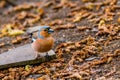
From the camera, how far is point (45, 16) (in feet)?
30.7

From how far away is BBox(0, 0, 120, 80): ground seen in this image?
20.1 ft

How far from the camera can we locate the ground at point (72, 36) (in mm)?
6121

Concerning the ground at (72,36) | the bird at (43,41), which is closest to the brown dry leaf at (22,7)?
the ground at (72,36)

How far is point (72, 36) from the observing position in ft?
24.2

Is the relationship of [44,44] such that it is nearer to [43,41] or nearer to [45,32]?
[43,41]

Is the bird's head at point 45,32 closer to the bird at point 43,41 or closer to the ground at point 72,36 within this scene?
the bird at point 43,41

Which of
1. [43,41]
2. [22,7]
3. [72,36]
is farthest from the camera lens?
[22,7]

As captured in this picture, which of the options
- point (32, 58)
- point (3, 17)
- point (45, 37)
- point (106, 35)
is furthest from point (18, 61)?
point (3, 17)

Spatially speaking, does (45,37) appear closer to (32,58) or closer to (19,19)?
(32,58)

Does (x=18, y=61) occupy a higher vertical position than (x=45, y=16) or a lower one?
lower

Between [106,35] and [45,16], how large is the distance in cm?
264

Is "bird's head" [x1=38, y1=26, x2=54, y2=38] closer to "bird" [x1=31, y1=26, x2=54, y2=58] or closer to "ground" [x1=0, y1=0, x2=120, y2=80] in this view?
"bird" [x1=31, y1=26, x2=54, y2=58]


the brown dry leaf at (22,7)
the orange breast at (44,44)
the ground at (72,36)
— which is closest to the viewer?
the ground at (72,36)

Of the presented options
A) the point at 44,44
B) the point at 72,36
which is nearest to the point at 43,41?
the point at 44,44
